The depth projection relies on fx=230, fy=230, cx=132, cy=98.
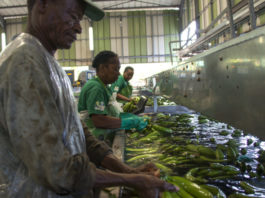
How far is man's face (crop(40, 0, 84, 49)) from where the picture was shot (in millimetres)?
883

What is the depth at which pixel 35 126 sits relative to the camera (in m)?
0.69

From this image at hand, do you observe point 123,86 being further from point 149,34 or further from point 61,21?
point 149,34

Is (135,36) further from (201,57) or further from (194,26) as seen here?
(201,57)

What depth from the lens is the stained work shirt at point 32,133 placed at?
69cm

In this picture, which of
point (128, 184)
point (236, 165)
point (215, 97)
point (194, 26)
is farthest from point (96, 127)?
point (194, 26)

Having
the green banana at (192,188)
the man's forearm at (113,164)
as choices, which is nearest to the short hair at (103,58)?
the man's forearm at (113,164)

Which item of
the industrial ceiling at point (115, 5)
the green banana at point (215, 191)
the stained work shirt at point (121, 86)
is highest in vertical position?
the industrial ceiling at point (115, 5)

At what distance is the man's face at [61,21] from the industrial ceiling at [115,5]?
1418 centimetres

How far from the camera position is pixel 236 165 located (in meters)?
1.63

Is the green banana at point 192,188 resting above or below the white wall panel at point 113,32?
below

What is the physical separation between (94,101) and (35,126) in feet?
5.65

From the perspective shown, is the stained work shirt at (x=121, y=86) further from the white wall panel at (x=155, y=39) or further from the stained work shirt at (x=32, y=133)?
the white wall panel at (x=155, y=39)

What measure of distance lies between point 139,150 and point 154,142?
13.5 inches

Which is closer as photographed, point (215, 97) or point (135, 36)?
point (215, 97)
